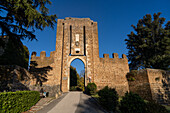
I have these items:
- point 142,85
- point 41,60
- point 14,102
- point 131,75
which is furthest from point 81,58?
point 14,102

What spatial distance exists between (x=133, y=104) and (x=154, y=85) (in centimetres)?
1183

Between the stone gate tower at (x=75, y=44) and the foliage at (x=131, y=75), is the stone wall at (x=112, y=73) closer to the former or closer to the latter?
Answer: the foliage at (x=131, y=75)

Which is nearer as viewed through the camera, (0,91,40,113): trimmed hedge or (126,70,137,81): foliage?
(0,91,40,113): trimmed hedge

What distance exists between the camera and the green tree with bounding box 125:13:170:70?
17562mm

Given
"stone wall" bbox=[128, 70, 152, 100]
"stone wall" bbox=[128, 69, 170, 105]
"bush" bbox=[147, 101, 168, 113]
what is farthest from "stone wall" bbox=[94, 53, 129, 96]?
"bush" bbox=[147, 101, 168, 113]

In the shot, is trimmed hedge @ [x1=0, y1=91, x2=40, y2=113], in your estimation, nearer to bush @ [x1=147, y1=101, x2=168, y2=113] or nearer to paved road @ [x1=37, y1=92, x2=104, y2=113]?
paved road @ [x1=37, y1=92, x2=104, y2=113]

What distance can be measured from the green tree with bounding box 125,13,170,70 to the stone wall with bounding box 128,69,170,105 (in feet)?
8.50

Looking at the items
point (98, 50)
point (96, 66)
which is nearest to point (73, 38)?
point (98, 50)

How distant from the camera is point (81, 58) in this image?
61.6 ft

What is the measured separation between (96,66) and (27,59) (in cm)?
1118

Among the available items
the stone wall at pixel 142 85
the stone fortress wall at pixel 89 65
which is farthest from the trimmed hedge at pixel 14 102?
the stone wall at pixel 142 85

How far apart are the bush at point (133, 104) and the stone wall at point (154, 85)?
1063cm

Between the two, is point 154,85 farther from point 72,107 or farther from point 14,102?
point 14,102

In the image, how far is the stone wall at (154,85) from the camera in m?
14.7
